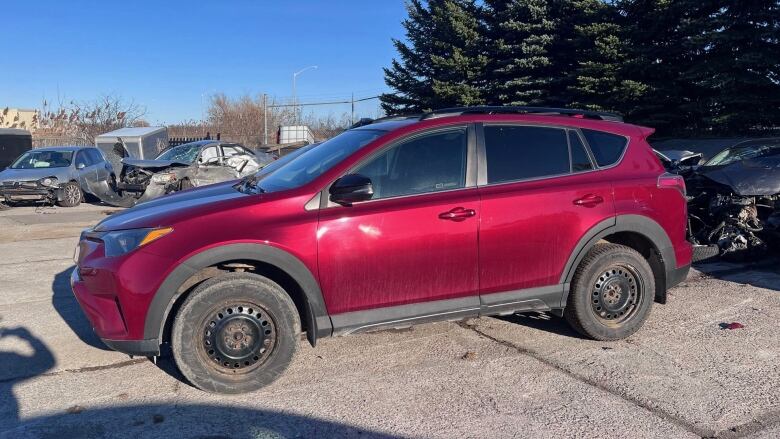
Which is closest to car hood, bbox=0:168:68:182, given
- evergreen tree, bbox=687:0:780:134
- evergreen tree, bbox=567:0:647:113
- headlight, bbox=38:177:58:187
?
headlight, bbox=38:177:58:187

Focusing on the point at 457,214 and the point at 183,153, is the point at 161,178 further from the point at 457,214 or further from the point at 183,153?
the point at 457,214

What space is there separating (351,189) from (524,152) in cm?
149

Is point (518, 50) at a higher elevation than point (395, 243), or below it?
higher

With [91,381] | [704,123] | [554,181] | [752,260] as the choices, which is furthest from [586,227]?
[704,123]

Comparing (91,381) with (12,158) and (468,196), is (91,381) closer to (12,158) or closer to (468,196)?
(468,196)

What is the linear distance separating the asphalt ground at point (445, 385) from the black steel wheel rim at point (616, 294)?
223 millimetres

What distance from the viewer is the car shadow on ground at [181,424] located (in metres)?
3.39

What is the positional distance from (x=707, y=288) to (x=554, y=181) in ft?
10.3

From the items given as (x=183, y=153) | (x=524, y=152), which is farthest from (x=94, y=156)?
(x=524, y=152)

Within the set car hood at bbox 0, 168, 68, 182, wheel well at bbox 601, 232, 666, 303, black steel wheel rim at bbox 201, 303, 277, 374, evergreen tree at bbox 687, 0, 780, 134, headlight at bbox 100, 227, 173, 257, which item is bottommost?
black steel wheel rim at bbox 201, 303, 277, 374

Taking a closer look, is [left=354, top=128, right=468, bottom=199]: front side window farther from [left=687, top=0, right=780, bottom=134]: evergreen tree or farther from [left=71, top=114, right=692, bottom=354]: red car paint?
[left=687, top=0, right=780, bottom=134]: evergreen tree

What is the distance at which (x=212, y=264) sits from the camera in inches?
149

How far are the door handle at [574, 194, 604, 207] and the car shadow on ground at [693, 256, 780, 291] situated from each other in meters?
3.18

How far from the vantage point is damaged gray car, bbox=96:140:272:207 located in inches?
535
